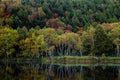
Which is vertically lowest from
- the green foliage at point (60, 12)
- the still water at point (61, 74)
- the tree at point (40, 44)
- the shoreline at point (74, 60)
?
the shoreline at point (74, 60)

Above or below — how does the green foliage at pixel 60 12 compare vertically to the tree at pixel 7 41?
above

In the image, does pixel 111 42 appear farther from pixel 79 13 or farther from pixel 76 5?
pixel 76 5

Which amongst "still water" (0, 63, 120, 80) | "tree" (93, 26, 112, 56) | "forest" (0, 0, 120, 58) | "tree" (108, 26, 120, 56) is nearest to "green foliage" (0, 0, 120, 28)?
"forest" (0, 0, 120, 58)

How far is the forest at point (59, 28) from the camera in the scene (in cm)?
7638

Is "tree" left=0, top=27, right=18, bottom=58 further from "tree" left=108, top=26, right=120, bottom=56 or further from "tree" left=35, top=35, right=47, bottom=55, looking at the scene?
"tree" left=108, top=26, right=120, bottom=56

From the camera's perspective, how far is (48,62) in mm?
76812

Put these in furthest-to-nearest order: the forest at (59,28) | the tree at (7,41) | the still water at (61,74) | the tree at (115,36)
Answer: the tree at (7,41), the forest at (59,28), the tree at (115,36), the still water at (61,74)

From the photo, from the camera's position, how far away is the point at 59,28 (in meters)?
106

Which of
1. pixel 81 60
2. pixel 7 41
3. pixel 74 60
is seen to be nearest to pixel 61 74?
pixel 81 60

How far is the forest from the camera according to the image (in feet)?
251

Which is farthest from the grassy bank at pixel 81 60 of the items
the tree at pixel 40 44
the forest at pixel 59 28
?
Result: the tree at pixel 40 44

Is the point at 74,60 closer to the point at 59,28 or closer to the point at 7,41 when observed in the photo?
the point at 7,41

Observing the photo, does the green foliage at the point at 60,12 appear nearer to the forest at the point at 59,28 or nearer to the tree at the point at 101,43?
the forest at the point at 59,28

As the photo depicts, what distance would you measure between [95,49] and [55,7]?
62.0m
